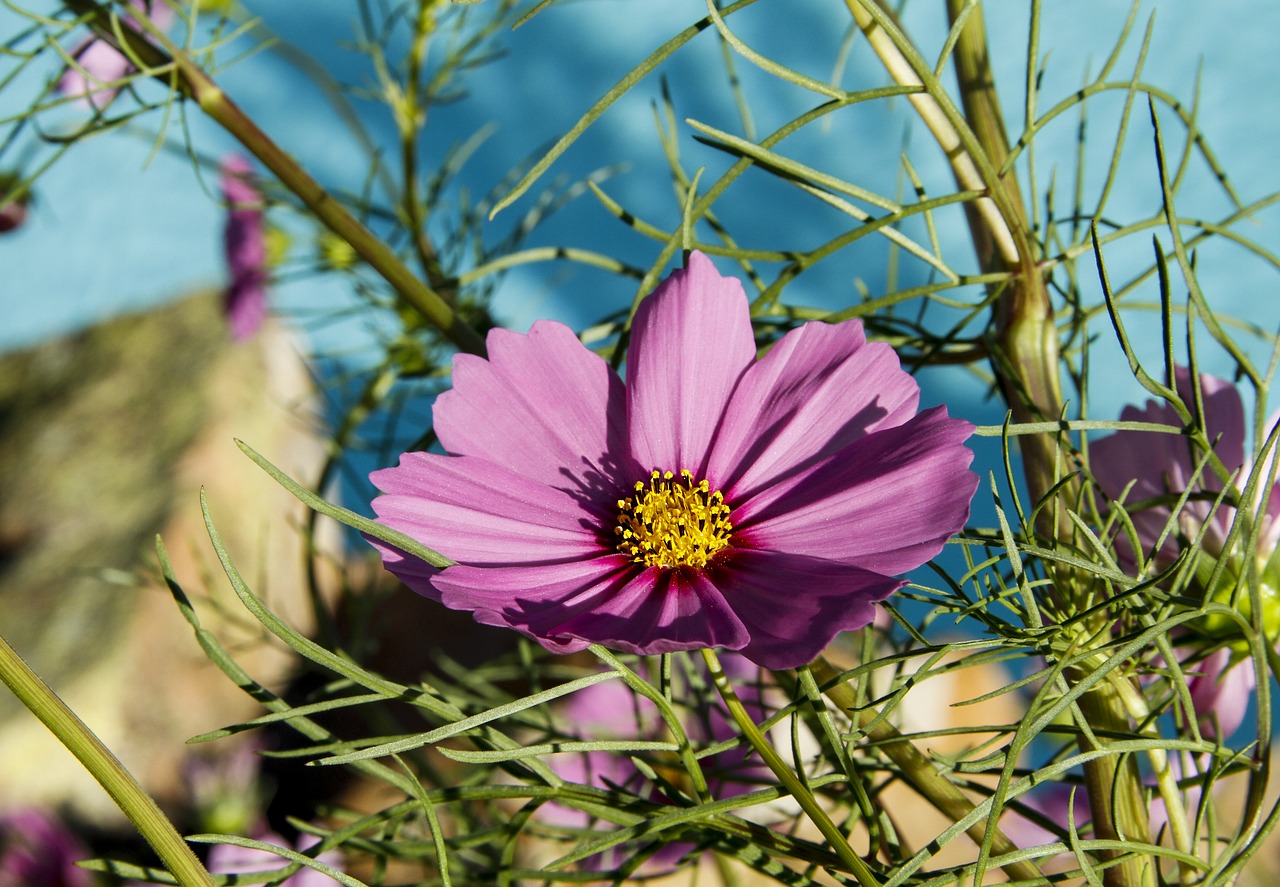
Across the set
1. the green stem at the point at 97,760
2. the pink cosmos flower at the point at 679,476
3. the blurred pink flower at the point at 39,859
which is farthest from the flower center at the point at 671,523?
the blurred pink flower at the point at 39,859

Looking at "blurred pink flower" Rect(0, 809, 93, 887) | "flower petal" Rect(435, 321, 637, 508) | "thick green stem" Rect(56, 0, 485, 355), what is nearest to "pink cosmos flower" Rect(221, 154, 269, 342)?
"blurred pink flower" Rect(0, 809, 93, 887)

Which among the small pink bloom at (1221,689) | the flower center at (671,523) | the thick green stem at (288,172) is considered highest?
the thick green stem at (288,172)

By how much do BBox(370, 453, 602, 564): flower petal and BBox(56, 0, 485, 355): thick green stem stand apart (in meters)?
0.04

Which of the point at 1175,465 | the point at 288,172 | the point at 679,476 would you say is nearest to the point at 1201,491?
the point at 1175,465

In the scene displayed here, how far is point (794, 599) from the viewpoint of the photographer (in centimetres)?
20

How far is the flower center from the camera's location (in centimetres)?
24

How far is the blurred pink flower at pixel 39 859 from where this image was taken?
0.63 metres

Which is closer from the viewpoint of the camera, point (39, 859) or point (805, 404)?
point (805, 404)

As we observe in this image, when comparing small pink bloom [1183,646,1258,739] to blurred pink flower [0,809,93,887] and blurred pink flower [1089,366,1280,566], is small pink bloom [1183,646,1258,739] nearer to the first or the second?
blurred pink flower [1089,366,1280,566]

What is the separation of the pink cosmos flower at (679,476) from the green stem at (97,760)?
51 mm

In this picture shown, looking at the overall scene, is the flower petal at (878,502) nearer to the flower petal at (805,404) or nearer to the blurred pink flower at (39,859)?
the flower petal at (805,404)

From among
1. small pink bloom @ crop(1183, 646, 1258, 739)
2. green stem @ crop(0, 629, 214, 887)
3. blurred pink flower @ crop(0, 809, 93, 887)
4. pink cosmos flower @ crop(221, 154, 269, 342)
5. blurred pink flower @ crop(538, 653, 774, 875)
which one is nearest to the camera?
green stem @ crop(0, 629, 214, 887)

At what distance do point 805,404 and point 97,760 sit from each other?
0.44 ft

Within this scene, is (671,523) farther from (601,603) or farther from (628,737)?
(628,737)
